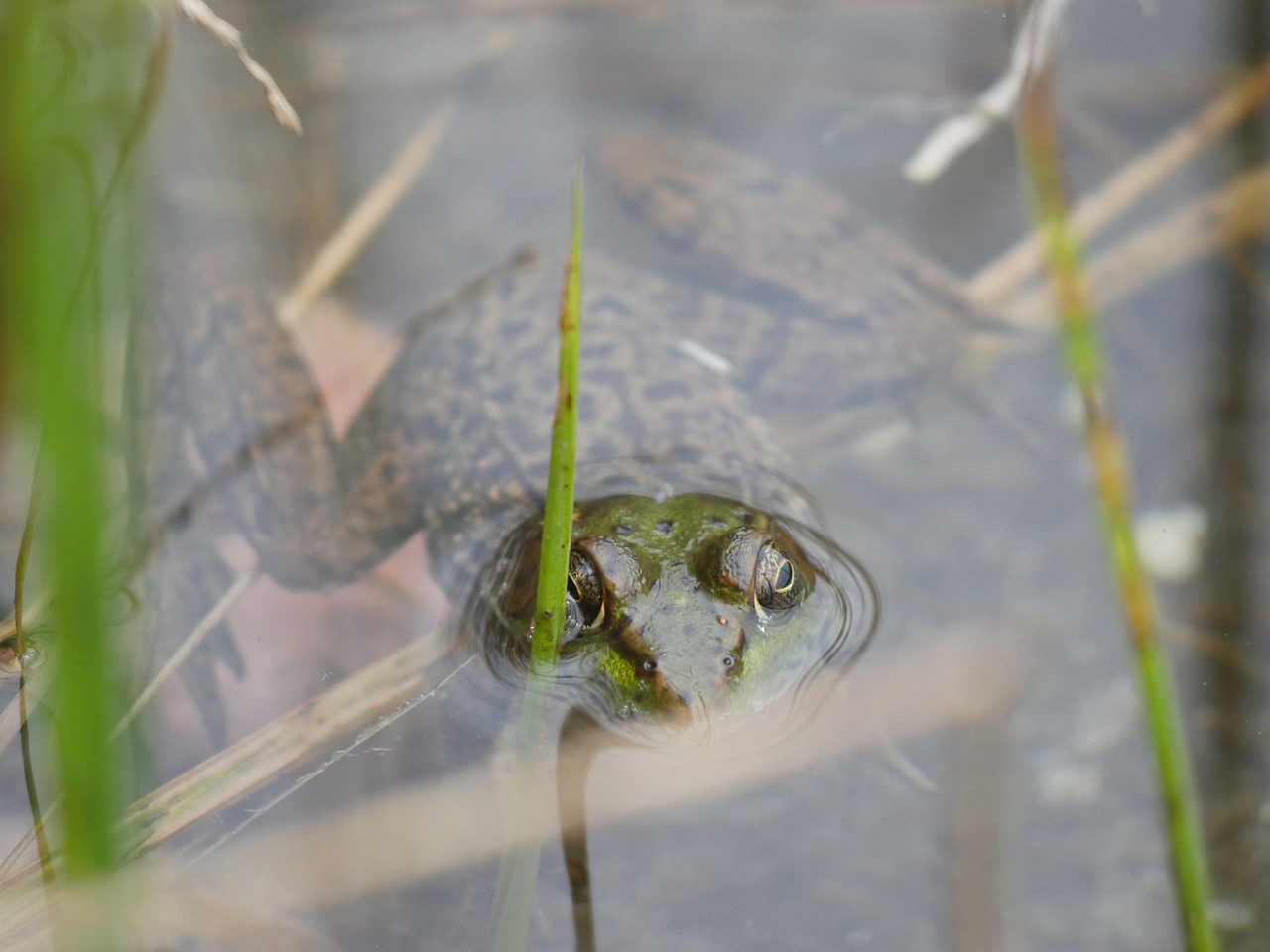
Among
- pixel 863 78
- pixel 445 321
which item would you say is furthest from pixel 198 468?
pixel 863 78

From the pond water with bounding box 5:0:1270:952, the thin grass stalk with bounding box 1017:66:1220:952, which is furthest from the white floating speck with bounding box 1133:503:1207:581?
the thin grass stalk with bounding box 1017:66:1220:952

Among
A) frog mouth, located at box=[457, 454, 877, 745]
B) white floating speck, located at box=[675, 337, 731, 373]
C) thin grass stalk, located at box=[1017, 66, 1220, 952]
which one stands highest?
thin grass stalk, located at box=[1017, 66, 1220, 952]

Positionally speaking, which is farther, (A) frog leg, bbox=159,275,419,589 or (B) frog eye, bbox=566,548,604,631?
(A) frog leg, bbox=159,275,419,589

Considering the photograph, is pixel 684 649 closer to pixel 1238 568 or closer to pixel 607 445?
pixel 607 445

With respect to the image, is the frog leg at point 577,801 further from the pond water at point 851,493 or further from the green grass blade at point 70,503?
the green grass blade at point 70,503

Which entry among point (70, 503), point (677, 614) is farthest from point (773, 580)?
point (70, 503)

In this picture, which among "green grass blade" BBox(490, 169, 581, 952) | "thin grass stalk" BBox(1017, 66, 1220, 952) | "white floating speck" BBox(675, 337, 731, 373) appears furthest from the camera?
"white floating speck" BBox(675, 337, 731, 373)

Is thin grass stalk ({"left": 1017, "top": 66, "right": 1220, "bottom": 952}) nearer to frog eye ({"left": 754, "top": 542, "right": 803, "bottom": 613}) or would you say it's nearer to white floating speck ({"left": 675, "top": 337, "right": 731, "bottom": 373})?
frog eye ({"left": 754, "top": 542, "right": 803, "bottom": 613})
